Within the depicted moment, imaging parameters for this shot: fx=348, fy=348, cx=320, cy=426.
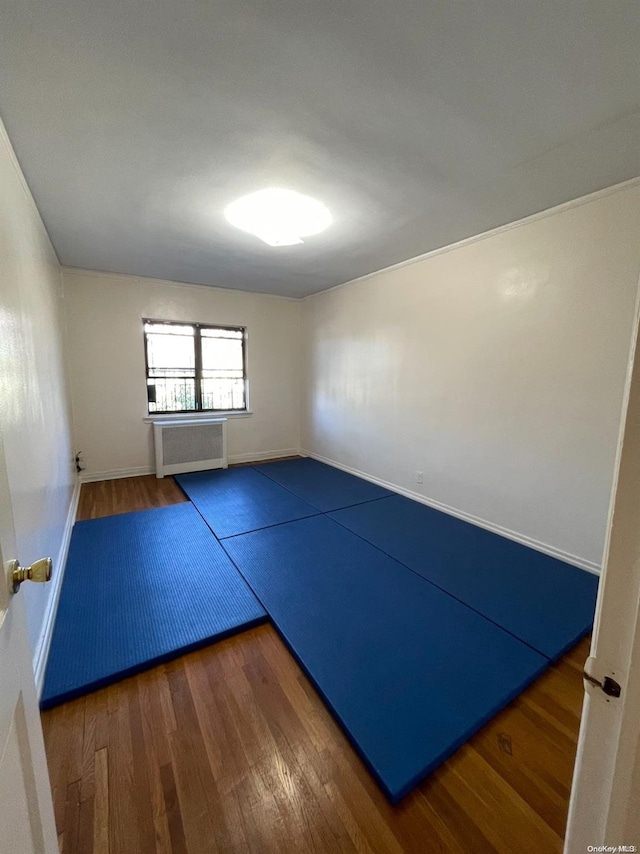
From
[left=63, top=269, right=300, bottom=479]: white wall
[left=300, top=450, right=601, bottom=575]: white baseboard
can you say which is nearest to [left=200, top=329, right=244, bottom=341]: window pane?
[left=63, top=269, right=300, bottom=479]: white wall

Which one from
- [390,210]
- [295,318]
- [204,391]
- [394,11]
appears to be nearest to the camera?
[394,11]

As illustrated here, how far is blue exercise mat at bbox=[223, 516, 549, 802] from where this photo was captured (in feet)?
4.44

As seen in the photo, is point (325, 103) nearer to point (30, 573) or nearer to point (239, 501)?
point (30, 573)

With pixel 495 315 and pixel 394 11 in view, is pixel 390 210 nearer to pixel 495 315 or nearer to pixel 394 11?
pixel 495 315

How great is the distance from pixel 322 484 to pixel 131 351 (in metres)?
2.96

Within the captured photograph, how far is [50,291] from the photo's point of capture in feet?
9.95

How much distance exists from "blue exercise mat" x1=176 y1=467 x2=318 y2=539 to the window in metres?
1.07

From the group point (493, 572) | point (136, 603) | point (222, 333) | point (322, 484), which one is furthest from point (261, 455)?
point (493, 572)

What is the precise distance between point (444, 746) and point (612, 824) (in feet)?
3.24

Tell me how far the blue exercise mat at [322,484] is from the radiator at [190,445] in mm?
637

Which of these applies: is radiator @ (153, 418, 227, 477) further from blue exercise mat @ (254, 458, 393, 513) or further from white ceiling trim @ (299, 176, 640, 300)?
white ceiling trim @ (299, 176, 640, 300)

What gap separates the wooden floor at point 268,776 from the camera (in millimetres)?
1084

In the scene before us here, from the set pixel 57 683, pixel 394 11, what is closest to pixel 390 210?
pixel 394 11

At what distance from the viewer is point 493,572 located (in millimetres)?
2461
